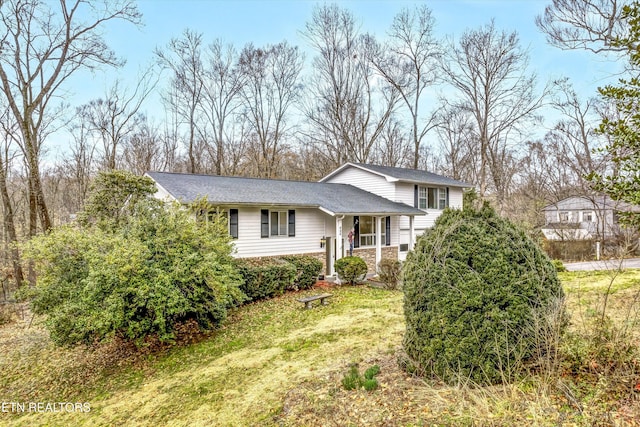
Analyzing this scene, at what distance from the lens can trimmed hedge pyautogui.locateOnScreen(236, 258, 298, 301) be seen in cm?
1068

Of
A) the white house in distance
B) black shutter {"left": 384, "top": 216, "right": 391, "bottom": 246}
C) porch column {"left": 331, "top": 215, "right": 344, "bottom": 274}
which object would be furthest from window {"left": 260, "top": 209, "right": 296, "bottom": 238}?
black shutter {"left": 384, "top": 216, "right": 391, "bottom": 246}

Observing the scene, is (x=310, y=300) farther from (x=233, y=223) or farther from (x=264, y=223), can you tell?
(x=264, y=223)

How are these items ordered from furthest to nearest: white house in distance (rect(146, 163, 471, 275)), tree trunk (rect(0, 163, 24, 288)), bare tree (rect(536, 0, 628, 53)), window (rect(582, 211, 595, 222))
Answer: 1. window (rect(582, 211, 595, 222))
2. tree trunk (rect(0, 163, 24, 288))
3. white house in distance (rect(146, 163, 471, 275))
4. bare tree (rect(536, 0, 628, 53))

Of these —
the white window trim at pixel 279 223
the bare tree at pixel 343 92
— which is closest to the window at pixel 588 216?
the bare tree at pixel 343 92

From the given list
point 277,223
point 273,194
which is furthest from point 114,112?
point 277,223

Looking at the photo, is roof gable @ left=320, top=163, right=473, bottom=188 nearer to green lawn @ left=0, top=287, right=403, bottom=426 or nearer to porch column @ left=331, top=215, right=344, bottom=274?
porch column @ left=331, top=215, right=344, bottom=274

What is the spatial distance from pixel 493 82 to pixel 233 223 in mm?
19173

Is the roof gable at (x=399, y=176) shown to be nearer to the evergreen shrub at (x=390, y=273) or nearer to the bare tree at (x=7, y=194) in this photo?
the evergreen shrub at (x=390, y=273)

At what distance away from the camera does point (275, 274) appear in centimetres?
1137

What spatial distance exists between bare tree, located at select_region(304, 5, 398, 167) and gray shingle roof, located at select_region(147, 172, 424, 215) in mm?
8267

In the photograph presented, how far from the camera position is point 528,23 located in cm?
1350

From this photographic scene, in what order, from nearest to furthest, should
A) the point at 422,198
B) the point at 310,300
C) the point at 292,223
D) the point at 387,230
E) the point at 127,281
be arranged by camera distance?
the point at 127,281
the point at 310,300
the point at 292,223
the point at 387,230
the point at 422,198

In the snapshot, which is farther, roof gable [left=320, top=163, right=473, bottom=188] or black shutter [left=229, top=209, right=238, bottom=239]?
roof gable [left=320, top=163, right=473, bottom=188]

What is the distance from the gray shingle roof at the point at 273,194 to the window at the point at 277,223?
607mm
